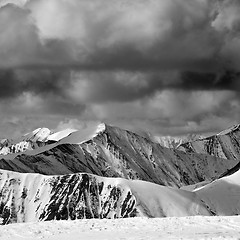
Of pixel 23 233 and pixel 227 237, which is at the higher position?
pixel 23 233

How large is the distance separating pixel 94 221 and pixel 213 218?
14634 millimetres

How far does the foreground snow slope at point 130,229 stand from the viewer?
1917 inches

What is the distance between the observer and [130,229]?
174 feet

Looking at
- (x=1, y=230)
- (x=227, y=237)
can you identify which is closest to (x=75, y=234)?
(x=1, y=230)

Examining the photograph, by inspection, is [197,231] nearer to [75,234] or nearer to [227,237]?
[227,237]

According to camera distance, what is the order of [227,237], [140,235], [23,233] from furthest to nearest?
[23,233] → [140,235] → [227,237]

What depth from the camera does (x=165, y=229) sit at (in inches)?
2074

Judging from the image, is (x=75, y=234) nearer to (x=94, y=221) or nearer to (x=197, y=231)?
(x=94, y=221)

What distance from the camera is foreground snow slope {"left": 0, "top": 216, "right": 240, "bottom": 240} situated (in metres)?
48.7

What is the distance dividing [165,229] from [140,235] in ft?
16.1

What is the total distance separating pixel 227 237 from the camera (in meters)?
45.1

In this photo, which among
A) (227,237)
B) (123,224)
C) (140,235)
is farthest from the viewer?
(123,224)

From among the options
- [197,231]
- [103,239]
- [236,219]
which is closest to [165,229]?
[197,231]

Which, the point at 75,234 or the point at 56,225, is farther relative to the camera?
the point at 56,225
